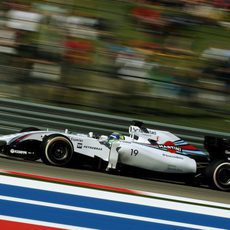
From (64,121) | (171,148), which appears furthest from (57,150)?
(64,121)

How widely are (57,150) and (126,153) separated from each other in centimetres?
83

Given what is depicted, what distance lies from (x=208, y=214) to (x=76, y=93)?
4.98 meters

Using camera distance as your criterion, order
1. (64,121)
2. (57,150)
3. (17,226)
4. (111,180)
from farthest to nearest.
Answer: (64,121), (57,150), (111,180), (17,226)

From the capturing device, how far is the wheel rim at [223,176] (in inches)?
259

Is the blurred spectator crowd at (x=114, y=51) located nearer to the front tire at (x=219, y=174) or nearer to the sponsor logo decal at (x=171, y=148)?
the sponsor logo decal at (x=171, y=148)

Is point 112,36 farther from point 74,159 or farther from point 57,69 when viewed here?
point 74,159

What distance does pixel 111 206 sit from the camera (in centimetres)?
387

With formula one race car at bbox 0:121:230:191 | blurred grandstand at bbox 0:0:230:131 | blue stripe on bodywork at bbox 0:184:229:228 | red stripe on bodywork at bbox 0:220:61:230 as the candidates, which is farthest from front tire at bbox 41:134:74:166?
red stripe on bodywork at bbox 0:220:61:230

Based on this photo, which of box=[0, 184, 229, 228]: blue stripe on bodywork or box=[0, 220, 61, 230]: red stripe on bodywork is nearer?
box=[0, 220, 61, 230]: red stripe on bodywork

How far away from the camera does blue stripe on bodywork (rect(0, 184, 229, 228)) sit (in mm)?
3741

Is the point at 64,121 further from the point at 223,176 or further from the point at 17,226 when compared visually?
the point at 17,226

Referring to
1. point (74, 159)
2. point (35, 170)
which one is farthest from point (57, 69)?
point (35, 170)

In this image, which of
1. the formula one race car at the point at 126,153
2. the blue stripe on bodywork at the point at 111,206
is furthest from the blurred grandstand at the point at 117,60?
the blue stripe on bodywork at the point at 111,206

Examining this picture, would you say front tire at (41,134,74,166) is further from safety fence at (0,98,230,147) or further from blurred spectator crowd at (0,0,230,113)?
blurred spectator crowd at (0,0,230,113)
